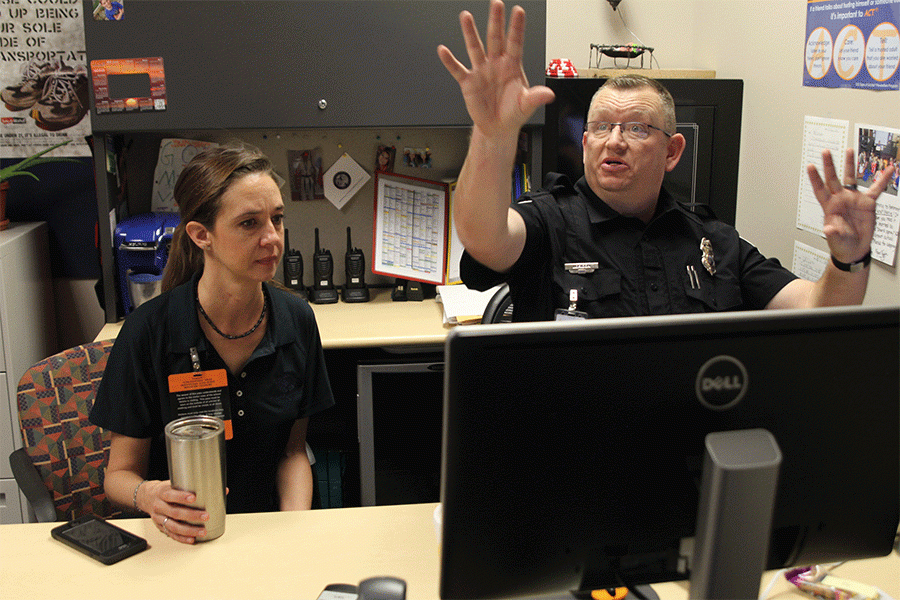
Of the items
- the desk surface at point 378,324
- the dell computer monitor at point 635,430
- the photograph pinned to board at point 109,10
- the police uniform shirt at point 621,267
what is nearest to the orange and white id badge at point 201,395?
the police uniform shirt at point 621,267

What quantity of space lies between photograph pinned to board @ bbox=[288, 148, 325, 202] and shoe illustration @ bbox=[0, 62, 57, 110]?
909 mm

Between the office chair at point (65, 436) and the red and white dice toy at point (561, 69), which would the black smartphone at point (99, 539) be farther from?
the red and white dice toy at point (561, 69)

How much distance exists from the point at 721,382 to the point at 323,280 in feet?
7.40

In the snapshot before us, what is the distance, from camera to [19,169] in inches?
112

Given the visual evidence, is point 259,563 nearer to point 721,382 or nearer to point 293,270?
point 721,382

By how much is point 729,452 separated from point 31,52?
2.91 meters

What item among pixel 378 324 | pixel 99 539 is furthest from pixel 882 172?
pixel 99 539

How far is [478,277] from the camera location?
1.77 m

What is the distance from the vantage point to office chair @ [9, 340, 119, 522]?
1724 millimetres

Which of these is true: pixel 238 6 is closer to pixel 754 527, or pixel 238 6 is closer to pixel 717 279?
pixel 717 279

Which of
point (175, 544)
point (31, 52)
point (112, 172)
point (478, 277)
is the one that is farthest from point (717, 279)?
point (31, 52)

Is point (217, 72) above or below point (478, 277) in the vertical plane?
above

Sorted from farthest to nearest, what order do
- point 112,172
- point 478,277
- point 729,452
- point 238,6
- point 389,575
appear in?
point 112,172
point 238,6
point 478,277
point 389,575
point 729,452

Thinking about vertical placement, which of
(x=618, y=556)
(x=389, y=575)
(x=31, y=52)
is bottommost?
(x=389, y=575)
